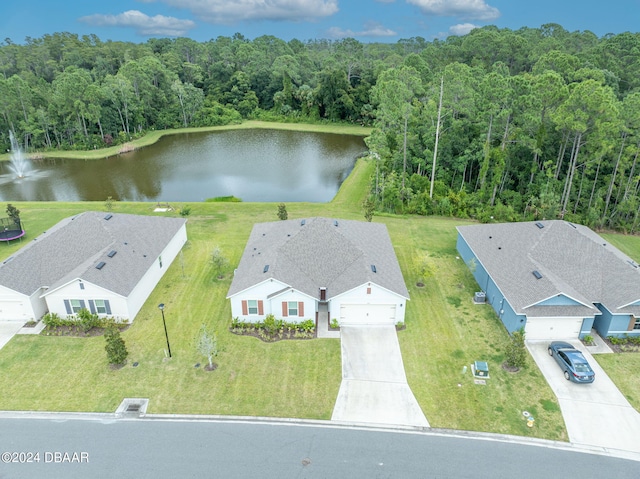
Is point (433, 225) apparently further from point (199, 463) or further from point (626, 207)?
point (199, 463)

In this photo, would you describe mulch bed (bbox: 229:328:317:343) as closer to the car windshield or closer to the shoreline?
the car windshield

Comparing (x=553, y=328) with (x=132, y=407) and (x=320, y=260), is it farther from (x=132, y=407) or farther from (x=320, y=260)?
(x=132, y=407)

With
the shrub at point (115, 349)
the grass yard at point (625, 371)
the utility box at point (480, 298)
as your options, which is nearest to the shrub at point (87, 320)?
the shrub at point (115, 349)

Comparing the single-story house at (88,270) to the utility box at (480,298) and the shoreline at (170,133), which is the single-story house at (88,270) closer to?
the utility box at (480,298)

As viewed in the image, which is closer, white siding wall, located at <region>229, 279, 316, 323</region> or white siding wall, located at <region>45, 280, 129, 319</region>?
white siding wall, located at <region>229, 279, 316, 323</region>

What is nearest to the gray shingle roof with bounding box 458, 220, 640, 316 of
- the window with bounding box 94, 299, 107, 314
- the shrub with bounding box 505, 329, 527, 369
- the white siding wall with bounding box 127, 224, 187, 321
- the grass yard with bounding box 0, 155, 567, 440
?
the shrub with bounding box 505, 329, 527, 369

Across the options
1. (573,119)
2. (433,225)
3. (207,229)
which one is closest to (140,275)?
(207,229)

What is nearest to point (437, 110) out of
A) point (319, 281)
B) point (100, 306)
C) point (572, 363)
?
point (319, 281)
